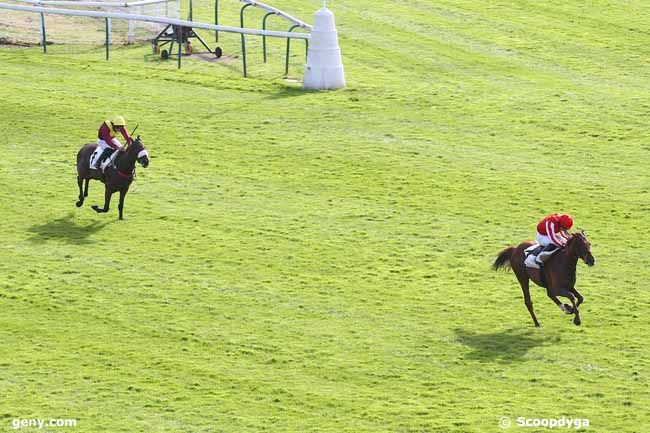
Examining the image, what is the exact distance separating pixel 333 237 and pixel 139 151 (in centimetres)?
411

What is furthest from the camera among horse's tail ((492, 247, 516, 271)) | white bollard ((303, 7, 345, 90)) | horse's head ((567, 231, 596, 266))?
white bollard ((303, 7, 345, 90))

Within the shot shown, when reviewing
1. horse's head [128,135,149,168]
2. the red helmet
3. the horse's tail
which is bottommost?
the horse's tail

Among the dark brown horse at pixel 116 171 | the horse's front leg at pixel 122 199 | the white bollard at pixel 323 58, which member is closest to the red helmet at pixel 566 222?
the dark brown horse at pixel 116 171

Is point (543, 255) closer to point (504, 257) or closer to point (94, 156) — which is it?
point (504, 257)

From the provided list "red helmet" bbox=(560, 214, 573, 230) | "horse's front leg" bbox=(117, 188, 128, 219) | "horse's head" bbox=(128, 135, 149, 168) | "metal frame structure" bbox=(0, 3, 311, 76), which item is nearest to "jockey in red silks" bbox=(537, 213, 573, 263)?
"red helmet" bbox=(560, 214, 573, 230)

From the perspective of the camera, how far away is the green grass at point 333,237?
19344mm

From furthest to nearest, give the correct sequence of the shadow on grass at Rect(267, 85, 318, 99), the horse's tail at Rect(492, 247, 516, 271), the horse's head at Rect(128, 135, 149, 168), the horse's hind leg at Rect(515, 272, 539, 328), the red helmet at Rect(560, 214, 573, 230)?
the shadow on grass at Rect(267, 85, 318, 99) → the horse's head at Rect(128, 135, 149, 168) → the horse's tail at Rect(492, 247, 516, 271) → the horse's hind leg at Rect(515, 272, 539, 328) → the red helmet at Rect(560, 214, 573, 230)

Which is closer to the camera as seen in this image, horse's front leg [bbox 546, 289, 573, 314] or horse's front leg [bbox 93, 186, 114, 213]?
horse's front leg [bbox 546, 289, 573, 314]

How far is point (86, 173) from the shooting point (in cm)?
2631

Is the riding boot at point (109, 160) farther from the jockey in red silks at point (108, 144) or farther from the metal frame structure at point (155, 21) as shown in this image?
the metal frame structure at point (155, 21)

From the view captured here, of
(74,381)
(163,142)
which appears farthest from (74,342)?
(163,142)

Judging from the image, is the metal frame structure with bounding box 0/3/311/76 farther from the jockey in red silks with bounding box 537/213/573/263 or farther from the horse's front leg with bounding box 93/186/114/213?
the jockey in red silks with bounding box 537/213/573/263

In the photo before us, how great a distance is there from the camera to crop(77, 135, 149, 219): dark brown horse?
25292 mm

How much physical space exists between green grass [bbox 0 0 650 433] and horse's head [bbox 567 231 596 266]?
5.34 ft
